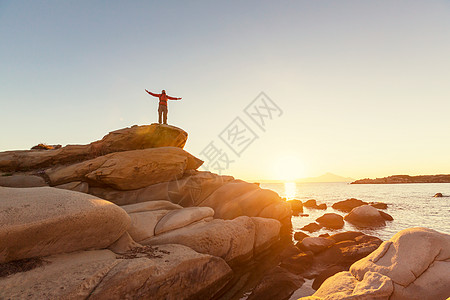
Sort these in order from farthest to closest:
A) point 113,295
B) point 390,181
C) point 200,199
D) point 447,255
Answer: point 390,181, point 200,199, point 447,255, point 113,295

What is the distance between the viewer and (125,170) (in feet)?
53.0

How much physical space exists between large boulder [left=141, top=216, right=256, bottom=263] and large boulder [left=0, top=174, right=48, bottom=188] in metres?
11.1

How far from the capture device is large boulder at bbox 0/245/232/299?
5832mm

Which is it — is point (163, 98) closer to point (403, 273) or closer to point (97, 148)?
point (97, 148)

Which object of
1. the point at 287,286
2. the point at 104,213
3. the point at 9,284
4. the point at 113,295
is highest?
the point at 104,213

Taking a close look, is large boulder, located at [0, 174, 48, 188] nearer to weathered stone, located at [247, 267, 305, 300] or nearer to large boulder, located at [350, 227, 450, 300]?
weathered stone, located at [247, 267, 305, 300]

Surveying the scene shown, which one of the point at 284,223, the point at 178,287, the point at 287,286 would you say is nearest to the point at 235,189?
the point at 284,223

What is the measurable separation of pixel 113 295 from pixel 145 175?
445 inches

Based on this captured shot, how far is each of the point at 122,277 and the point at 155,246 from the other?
3316 mm

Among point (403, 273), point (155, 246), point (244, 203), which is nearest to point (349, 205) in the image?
point (244, 203)

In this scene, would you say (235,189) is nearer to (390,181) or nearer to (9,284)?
(9,284)

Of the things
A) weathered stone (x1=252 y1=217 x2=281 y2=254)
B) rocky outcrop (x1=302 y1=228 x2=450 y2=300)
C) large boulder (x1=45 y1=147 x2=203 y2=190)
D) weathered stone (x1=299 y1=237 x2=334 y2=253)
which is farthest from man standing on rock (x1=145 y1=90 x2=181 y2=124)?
rocky outcrop (x1=302 y1=228 x2=450 y2=300)

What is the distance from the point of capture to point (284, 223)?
20812 millimetres

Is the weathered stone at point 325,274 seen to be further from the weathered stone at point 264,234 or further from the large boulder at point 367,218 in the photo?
the large boulder at point 367,218
